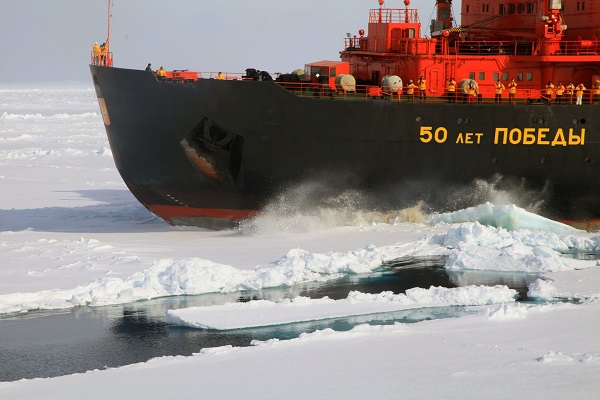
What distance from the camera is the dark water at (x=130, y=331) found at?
13.0 metres

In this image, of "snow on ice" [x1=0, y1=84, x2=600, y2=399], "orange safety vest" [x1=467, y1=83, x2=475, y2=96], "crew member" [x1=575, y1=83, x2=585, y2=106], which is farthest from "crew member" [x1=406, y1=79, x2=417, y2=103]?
"crew member" [x1=575, y1=83, x2=585, y2=106]

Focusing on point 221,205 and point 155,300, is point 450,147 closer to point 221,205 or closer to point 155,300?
point 221,205

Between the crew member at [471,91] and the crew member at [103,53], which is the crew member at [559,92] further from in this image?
the crew member at [103,53]

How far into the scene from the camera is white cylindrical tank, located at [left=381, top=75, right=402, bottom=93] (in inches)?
855

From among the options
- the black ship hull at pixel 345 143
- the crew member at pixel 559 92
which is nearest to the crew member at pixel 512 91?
the black ship hull at pixel 345 143

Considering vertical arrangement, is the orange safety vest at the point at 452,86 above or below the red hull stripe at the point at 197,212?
above

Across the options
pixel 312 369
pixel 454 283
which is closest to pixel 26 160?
pixel 454 283

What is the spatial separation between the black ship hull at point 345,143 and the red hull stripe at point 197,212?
0.11 metres

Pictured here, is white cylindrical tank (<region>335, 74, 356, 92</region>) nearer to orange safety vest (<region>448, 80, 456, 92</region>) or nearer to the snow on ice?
orange safety vest (<region>448, 80, 456, 92</region>)

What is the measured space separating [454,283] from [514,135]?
18.4 feet

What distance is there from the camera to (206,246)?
800 inches

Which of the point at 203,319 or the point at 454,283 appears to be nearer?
the point at 203,319

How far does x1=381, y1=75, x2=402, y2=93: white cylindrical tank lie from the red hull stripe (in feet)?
13.8

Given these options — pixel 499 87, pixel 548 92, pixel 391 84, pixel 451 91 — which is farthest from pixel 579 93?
pixel 391 84
